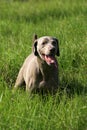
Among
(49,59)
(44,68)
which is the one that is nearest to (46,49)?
(49,59)

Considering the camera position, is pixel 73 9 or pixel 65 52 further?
pixel 73 9

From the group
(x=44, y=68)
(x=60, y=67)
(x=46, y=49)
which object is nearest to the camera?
(x=46, y=49)

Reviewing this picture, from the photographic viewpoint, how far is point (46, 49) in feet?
13.5

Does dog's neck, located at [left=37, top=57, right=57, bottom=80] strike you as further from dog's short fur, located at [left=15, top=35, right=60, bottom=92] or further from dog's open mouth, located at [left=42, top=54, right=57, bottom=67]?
dog's open mouth, located at [left=42, top=54, right=57, bottom=67]

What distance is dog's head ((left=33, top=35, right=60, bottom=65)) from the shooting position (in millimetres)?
4125

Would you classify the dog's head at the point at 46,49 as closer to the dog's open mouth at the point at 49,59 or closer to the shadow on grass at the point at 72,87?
the dog's open mouth at the point at 49,59

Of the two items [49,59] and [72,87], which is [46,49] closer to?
[49,59]

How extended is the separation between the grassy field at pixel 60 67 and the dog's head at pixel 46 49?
0.34 m

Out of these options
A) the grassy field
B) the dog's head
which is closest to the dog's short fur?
the dog's head

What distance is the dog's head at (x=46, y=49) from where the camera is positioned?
4.12 meters

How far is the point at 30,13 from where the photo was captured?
870cm

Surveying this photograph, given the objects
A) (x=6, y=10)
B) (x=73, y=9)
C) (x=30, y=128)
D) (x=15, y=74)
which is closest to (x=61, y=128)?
(x=30, y=128)

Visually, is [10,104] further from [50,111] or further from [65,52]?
[65,52]

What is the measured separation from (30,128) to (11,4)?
712 centimetres
